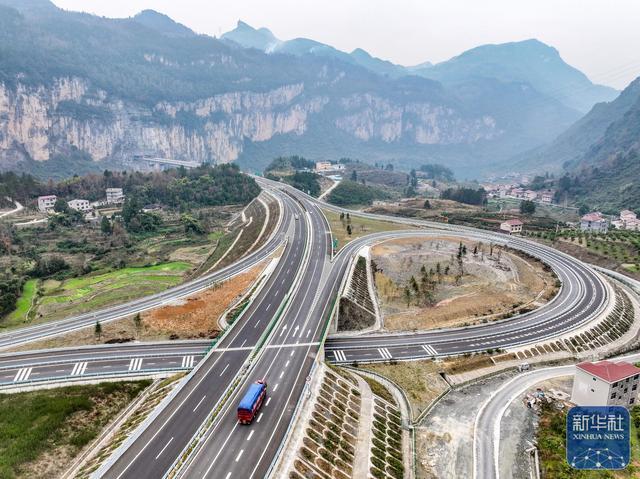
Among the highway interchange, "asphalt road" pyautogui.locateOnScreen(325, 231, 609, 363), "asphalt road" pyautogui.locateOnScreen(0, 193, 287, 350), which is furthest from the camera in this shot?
"asphalt road" pyautogui.locateOnScreen(325, 231, 609, 363)

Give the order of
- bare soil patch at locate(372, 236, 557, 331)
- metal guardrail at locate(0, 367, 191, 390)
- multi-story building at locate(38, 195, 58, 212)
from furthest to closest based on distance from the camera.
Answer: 1. multi-story building at locate(38, 195, 58, 212)
2. bare soil patch at locate(372, 236, 557, 331)
3. metal guardrail at locate(0, 367, 191, 390)

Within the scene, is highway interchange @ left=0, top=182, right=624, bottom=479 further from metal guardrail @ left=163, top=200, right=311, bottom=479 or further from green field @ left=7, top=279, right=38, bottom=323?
green field @ left=7, top=279, right=38, bottom=323

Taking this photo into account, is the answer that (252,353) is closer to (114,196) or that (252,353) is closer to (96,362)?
(96,362)

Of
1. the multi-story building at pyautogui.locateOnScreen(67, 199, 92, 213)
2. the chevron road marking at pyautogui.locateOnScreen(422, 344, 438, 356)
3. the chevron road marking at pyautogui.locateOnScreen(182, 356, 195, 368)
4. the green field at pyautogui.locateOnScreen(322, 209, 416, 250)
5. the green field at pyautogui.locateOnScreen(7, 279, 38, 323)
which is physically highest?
the green field at pyautogui.locateOnScreen(322, 209, 416, 250)

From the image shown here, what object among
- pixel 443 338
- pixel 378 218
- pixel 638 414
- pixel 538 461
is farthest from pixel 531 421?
pixel 378 218

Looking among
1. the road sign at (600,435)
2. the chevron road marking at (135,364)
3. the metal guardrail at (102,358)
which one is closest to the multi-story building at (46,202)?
the metal guardrail at (102,358)

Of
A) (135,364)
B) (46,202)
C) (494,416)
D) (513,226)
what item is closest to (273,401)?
(135,364)

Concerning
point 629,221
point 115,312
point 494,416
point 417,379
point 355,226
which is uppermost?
point 629,221

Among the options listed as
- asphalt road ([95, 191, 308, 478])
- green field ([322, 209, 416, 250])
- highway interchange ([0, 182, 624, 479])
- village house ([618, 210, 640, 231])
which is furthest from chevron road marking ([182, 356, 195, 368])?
village house ([618, 210, 640, 231])
